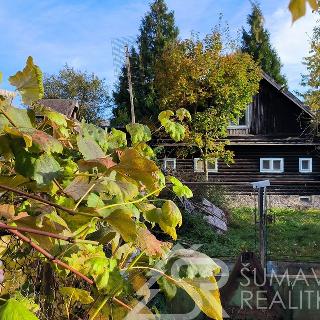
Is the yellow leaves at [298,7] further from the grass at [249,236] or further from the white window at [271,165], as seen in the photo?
the white window at [271,165]

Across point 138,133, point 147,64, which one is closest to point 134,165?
point 138,133

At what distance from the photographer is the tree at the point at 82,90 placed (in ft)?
117

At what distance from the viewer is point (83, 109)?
116 ft

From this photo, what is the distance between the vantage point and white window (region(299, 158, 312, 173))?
22391 millimetres

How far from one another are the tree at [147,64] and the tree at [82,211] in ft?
80.0

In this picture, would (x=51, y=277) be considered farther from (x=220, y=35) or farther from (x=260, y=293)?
(x=220, y=35)

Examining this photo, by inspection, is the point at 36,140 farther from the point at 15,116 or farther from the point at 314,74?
the point at 314,74

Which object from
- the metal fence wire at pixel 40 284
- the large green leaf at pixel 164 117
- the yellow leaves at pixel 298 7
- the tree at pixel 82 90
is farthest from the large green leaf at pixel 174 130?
the tree at pixel 82 90

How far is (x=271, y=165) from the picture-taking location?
22.4 metres

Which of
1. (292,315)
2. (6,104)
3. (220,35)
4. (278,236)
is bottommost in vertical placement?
(278,236)

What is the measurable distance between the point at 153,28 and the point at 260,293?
94.9ft

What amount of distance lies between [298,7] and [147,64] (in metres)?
30.3

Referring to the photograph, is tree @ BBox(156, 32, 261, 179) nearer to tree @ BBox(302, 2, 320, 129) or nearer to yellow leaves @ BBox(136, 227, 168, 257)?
tree @ BBox(302, 2, 320, 129)

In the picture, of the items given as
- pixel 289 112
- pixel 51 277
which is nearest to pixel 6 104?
pixel 51 277
